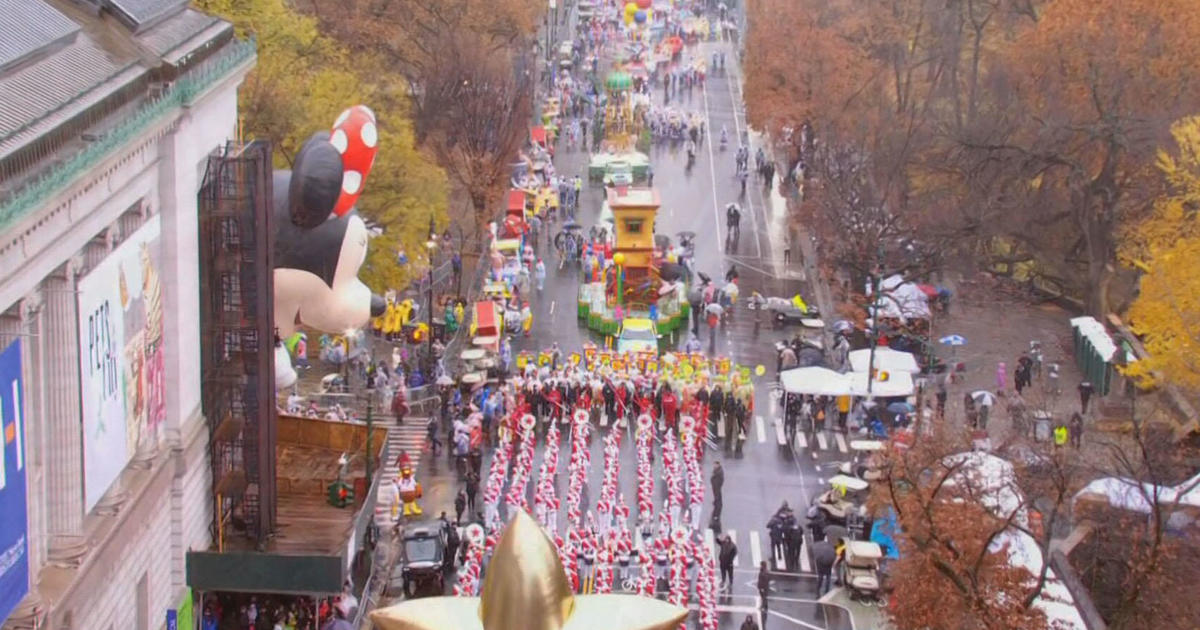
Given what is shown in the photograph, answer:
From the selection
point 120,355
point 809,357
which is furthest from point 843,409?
point 120,355

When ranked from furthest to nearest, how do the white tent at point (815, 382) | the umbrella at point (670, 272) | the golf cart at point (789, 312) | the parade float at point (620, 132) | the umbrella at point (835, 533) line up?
the parade float at point (620, 132), the umbrella at point (670, 272), the golf cart at point (789, 312), the white tent at point (815, 382), the umbrella at point (835, 533)

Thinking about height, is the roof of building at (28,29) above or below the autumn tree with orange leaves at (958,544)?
above

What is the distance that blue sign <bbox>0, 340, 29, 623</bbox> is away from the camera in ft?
82.0

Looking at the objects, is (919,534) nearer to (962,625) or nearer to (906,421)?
(962,625)

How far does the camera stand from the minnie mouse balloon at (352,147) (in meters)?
37.6

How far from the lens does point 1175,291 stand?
1903 inches

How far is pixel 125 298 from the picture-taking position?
3011cm

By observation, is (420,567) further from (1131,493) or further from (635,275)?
(635,275)

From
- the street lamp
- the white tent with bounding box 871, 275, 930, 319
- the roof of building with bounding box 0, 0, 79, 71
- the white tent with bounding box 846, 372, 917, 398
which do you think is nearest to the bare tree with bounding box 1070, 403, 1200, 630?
the white tent with bounding box 846, 372, 917, 398

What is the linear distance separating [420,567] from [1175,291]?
20.9 metres

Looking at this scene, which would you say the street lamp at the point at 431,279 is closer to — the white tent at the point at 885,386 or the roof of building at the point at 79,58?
the white tent at the point at 885,386

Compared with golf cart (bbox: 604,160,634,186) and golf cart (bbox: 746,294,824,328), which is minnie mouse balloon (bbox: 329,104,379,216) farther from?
golf cart (bbox: 604,160,634,186)

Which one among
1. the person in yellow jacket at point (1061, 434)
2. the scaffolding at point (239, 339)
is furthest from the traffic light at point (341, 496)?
the person in yellow jacket at point (1061, 434)

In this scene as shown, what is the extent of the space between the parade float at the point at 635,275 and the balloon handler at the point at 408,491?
16704mm
